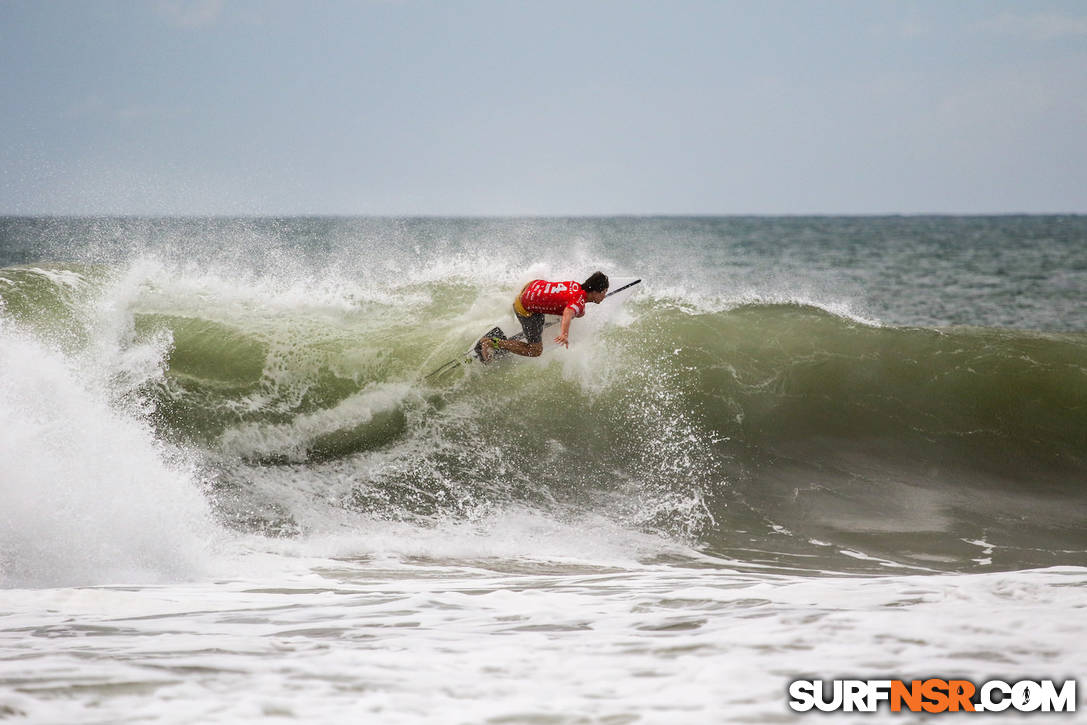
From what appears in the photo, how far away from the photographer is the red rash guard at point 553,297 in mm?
8445

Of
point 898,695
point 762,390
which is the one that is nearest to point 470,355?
point 762,390

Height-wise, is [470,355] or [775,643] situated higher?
[470,355]

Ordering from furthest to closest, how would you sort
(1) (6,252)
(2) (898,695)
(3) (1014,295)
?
(1) (6,252) → (3) (1014,295) → (2) (898,695)

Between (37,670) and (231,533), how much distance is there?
3082mm

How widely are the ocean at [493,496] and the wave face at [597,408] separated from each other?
4 cm

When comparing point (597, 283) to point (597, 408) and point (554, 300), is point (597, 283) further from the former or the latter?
point (597, 408)

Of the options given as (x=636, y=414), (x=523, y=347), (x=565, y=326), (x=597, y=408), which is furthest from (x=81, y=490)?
(x=636, y=414)

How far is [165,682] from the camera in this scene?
11.7ft

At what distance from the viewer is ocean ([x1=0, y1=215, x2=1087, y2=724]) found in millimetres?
3629

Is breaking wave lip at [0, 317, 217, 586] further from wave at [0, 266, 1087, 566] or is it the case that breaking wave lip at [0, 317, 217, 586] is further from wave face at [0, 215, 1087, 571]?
wave at [0, 266, 1087, 566]

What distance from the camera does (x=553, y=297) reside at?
8.50m

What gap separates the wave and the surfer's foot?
29 cm

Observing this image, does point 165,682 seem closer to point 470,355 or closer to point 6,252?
point 470,355

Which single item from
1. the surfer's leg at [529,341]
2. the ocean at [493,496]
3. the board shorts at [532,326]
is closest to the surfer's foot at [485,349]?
the surfer's leg at [529,341]
